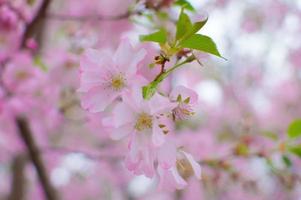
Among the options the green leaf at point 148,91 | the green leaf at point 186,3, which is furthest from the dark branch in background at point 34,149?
the green leaf at point 148,91

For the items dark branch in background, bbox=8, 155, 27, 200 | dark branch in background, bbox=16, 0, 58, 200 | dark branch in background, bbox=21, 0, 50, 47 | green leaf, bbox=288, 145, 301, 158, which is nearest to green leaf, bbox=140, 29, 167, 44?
green leaf, bbox=288, 145, 301, 158

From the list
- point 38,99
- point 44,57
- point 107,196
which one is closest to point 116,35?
point 44,57

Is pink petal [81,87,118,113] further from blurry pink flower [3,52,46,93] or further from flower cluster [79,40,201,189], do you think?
blurry pink flower [3,52,46,93]

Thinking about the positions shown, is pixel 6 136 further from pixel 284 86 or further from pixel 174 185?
pixel 284 86

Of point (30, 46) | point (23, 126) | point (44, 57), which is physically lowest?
point (23, 126)

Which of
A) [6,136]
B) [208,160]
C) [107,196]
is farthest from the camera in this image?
[107,196]

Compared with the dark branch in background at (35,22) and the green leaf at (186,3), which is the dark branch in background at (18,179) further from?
the green leaf at (186,3)
